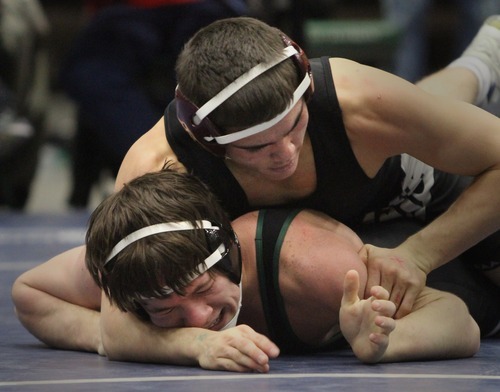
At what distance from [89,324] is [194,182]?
17.5 inches

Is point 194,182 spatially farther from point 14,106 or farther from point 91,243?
point 14,106

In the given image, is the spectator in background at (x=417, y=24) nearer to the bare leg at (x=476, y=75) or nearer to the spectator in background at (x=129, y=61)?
the spectator in background at (x=129, y=61)

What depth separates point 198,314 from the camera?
261 cm

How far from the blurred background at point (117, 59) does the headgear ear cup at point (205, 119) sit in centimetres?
294

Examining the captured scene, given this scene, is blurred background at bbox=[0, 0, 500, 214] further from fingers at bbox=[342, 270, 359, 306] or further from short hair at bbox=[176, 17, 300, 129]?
fingers at bbox=[342, 270, 359, 306]

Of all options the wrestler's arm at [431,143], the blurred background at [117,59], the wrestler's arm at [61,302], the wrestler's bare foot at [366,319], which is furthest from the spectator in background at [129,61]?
the wrestler's bare foot at [366,319]

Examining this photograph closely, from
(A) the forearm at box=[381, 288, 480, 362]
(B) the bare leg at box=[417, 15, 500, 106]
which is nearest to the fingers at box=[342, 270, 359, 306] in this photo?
(A) the forearm at box=[381, 288, 480, 362]

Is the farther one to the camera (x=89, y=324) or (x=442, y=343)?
(x=89, y=324)

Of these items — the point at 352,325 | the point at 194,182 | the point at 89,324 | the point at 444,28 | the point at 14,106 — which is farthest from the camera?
the point at 444,28

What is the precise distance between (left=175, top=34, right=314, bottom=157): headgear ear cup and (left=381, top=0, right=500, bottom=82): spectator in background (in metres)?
3.35

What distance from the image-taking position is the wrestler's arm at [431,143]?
2.78 meters

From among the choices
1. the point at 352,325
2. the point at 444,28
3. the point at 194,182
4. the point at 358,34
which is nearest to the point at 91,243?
the point at 194,182

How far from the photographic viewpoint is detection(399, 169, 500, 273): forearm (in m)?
2.79

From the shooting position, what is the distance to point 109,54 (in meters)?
6.02
